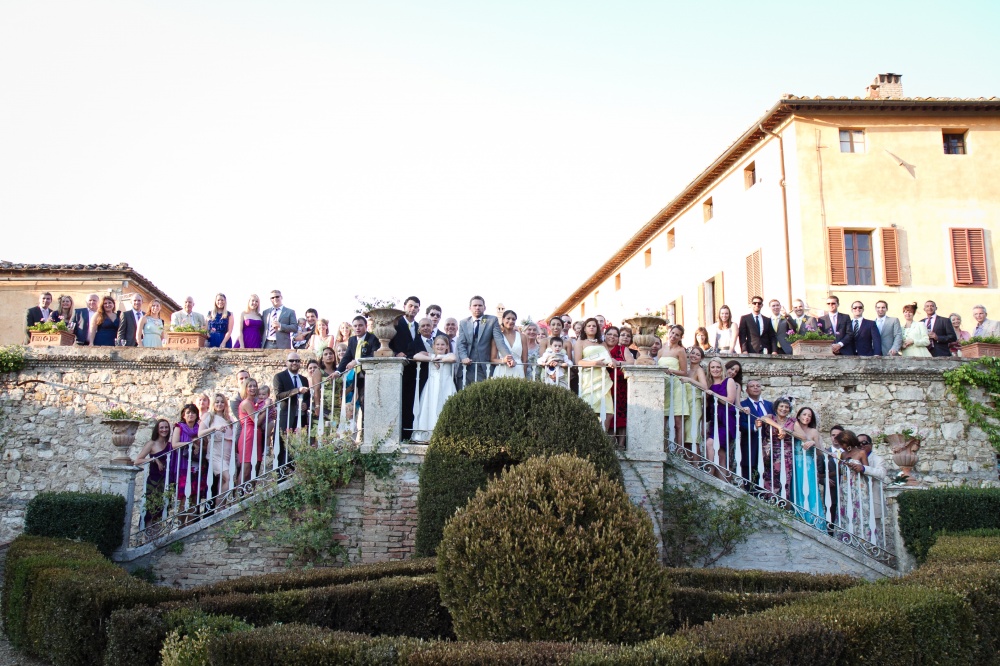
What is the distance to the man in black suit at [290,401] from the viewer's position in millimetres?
9266

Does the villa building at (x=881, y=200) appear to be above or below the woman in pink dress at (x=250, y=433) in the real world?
above

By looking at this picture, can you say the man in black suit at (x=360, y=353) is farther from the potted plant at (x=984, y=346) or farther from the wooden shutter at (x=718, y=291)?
the wooden shutter at (x=718, y=291)

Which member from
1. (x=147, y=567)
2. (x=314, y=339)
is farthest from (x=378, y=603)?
(x=314, y=339)

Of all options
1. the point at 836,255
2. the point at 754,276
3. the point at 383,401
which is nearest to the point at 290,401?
the point at 383,401

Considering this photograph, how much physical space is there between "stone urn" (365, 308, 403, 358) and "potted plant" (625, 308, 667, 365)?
264 cm

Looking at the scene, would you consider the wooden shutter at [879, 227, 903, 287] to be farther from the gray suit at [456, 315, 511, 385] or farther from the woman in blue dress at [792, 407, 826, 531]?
the gray suit at [456, 315, 511, 385]

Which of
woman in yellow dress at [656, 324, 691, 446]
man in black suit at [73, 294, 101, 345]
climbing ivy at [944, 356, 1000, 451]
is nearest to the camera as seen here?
woman in yellow dress at [656, 324, 691, 446]

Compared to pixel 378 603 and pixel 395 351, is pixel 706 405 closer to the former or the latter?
pixel 395 351

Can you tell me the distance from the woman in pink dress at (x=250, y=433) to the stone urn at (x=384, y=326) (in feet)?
5.10

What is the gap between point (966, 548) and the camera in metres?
7.22

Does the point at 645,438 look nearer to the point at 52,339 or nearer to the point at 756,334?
the point at 756,334

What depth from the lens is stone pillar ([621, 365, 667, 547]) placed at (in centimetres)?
885

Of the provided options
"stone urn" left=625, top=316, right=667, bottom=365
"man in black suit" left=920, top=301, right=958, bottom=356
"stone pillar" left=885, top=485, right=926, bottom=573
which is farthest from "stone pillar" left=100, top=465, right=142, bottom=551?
"man in black suit" left=920, top=301, right=958, bottom=356

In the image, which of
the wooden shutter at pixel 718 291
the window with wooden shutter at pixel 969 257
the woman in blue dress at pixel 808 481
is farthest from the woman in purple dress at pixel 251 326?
the window with wooden shutter at pixel 969 257
